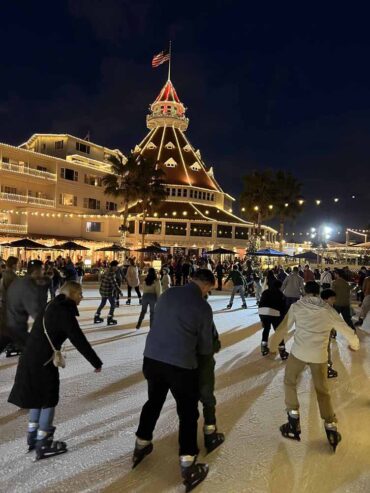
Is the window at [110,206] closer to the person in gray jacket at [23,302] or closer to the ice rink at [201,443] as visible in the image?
the ice rink at [201,443]

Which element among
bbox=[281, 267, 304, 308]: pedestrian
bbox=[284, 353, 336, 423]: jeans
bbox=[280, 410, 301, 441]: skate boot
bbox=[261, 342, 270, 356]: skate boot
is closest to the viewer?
bbox=[284, 353, 336, 423]: jeans

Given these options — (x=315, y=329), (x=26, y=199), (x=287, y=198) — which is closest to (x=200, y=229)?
(x=287, y=198)

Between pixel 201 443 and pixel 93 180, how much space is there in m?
36.8

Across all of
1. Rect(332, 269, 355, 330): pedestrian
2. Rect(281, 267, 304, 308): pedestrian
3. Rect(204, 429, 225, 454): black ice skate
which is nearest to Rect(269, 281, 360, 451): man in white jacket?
Rect(204, 429, 225, 454): black ice skate

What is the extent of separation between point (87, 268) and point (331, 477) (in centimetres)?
2556

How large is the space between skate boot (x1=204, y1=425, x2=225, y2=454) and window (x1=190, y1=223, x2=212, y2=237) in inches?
1857

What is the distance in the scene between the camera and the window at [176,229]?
50781mm

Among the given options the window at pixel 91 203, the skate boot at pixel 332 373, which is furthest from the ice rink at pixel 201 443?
the window at pixel 91 203

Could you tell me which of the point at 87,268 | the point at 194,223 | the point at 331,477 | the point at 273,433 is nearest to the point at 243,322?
the point at 273,433

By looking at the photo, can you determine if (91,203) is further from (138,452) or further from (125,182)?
(138,452)

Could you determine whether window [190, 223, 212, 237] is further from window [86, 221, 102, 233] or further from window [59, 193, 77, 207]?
window [59, 193, 77, 207]

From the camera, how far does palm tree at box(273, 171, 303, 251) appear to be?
4256 centimetres

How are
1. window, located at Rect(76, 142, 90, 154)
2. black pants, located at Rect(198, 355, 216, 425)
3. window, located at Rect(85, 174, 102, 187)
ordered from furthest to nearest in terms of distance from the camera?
window, located at Rect(76, 142, 90, 154) < window, located at Rect(85, 174, 102, 187) < black pants, located at Rect(198, 355, 216, 425)

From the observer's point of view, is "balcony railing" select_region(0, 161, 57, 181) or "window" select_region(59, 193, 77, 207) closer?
"balcony railing" select_region(0, 161, 57, 181)
